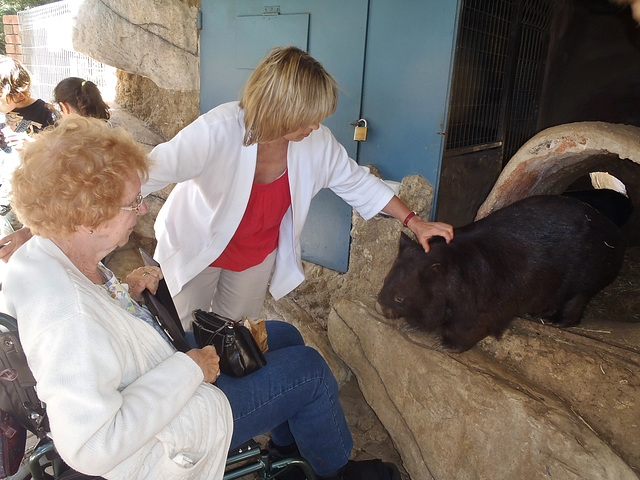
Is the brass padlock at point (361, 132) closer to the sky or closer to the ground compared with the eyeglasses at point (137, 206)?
closer to the sky

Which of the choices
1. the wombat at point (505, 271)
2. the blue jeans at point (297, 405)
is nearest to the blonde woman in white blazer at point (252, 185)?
the wombat at point (505, 271)

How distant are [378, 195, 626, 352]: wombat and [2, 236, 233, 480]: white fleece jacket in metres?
1.41

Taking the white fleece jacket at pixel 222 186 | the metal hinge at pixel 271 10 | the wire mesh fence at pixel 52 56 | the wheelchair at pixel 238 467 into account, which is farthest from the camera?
the wire mesh fence at pixel 52 56

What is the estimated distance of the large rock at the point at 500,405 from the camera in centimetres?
230

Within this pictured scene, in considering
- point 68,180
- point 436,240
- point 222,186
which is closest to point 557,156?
point 436,240

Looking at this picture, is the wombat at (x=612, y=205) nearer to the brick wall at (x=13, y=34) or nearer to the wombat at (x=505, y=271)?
the wombat at (x=505, y=271)

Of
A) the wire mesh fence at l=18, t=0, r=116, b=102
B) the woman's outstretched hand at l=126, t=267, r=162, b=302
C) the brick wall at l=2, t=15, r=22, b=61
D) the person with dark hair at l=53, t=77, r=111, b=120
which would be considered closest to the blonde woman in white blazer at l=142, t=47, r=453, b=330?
the woman's outstretched hand at l=126, t=267, r=162, b=302

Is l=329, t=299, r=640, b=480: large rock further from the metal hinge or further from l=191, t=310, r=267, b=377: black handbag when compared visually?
the metal hinge

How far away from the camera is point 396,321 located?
3.18 metres

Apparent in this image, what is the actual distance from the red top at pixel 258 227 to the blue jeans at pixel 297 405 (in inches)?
34.5

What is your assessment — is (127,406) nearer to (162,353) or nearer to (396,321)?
(162,353)

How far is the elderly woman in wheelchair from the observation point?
1395 millimetres

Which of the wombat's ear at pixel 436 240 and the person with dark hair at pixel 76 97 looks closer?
the wombat's ear at pixel 436 240

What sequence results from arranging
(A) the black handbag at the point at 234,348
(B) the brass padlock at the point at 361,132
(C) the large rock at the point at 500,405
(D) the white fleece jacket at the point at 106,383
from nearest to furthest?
(D) the white fleece jacket at the point at 106,383 → (A) the black handbag at the point at 234,348 → (C) the large rock at the point at 500,405 → (B) the brass padlock at the point at 361,132
